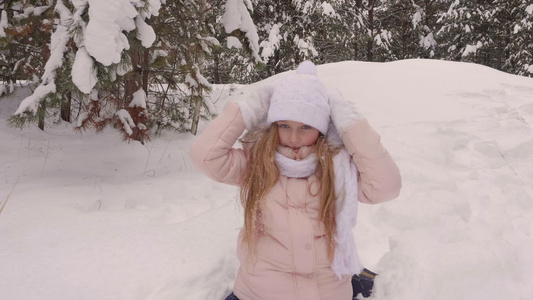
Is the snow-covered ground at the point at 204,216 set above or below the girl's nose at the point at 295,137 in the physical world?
below

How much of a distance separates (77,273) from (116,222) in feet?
2.19

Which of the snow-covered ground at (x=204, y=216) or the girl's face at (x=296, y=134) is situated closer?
the girl's face at (x=296, y=134)

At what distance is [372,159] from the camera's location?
5.92 feet

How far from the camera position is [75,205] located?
327cm

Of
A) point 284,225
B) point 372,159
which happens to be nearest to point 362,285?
point 284,225

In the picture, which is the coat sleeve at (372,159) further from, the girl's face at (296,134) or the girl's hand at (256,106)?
the girl's hand at (256,106)

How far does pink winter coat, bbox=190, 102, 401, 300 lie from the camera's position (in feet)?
6.37

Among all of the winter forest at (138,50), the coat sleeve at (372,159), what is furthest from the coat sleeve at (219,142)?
the winter forest at (138,50)

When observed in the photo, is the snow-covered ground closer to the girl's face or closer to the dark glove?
the dark glove

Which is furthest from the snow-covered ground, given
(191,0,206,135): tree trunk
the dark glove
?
(191,0,206,135): tree trunk

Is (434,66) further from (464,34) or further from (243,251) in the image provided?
(464,34)

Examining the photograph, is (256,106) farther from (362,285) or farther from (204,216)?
(204,216)

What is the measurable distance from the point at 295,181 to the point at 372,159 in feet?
1.52

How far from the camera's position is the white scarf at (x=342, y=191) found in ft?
6.34
